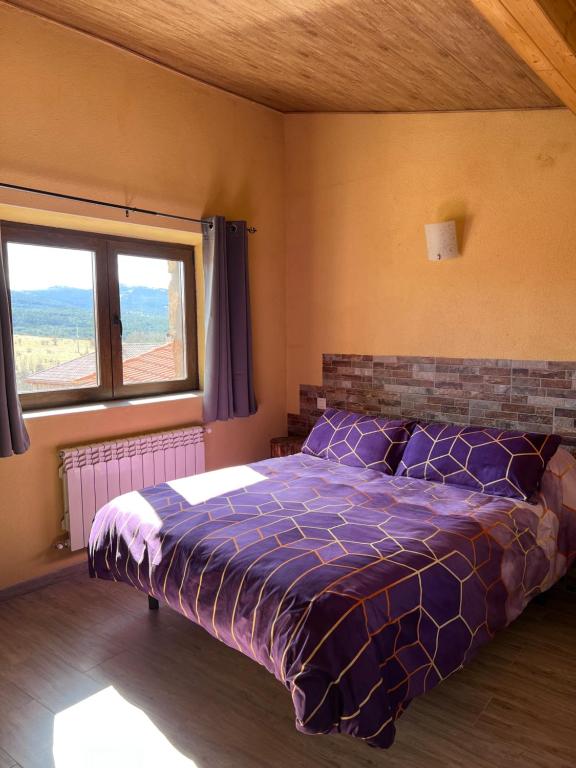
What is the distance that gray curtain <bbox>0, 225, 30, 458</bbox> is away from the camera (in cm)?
289

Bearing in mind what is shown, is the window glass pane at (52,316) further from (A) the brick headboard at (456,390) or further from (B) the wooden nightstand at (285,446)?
(A) the brick headboard at (456,390)

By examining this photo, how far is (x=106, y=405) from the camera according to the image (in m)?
3.59

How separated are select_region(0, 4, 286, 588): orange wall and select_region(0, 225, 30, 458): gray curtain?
175 mm

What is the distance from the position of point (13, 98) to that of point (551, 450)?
3.25 metres

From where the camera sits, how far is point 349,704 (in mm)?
1781

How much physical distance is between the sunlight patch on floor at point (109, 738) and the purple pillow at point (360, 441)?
182 centimetres

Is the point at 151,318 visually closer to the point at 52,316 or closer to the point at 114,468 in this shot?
the point at 52,316

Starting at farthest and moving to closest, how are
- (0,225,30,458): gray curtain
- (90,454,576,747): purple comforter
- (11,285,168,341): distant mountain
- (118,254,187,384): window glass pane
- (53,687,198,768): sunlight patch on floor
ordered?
(118,254,187,384): window glass pane
(11,285,168,341): distant mountain
(0,225,30,458): gray curtain
(53,687,198,768): sunlight patch on floor
(90,454,576,747): purple comforter

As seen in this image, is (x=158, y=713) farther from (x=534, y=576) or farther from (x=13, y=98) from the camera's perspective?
(x=13, y=98)

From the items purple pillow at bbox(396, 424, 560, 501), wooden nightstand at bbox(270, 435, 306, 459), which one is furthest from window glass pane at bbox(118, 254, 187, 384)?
purple pillow at bbox(396, 424, 560, 501)

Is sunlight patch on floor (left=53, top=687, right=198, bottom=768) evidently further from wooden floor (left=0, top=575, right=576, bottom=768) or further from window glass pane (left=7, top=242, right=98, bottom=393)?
window glass pane (left=7, top=242, right=98, bottom=393)

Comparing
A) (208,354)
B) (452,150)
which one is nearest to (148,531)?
(208,354)

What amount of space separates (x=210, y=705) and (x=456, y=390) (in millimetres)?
2300

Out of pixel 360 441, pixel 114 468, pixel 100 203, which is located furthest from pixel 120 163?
pixel 360 441
